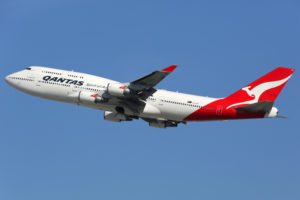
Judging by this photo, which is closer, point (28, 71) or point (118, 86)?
point (118, 86)

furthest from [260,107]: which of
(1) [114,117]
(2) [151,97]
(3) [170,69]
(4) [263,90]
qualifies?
(1) [114,117]

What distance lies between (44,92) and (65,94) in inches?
95.7

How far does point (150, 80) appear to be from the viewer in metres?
44.9

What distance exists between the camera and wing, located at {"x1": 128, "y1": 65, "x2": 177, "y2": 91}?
142ft

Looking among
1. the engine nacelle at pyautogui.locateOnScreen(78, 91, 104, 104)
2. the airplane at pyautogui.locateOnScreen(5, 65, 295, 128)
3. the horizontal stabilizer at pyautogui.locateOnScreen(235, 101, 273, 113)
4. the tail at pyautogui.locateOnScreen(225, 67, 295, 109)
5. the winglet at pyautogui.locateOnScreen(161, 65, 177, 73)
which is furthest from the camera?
the tail at pyautogui.locateOnScreen(225, 67, 295, 109)

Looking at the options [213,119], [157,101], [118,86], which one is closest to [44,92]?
[118,86]

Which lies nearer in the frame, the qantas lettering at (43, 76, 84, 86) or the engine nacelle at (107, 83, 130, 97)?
the engine nacelle at (107, 83, 130, 97)

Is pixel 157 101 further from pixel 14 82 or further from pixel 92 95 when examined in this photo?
pixel 14 82

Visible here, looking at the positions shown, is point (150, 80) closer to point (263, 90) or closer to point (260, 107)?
point (260, 107)

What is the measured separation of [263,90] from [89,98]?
58.9ft

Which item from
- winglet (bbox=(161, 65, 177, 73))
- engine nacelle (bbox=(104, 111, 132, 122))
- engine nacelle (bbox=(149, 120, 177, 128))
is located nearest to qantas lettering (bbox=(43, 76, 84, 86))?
engine nacelle (bbox=(104, 111, 132, 122))

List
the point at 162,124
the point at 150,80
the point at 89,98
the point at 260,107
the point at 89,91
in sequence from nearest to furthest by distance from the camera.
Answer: the point at 150,80
the point at 260,107
the point at 89,98
the point at 89,91
the point at 162,124

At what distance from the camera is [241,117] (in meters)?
47.4

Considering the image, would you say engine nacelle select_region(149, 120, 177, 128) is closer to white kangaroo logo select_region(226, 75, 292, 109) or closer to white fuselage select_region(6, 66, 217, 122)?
white fuselage select_region(6, 66, 217, 122)
